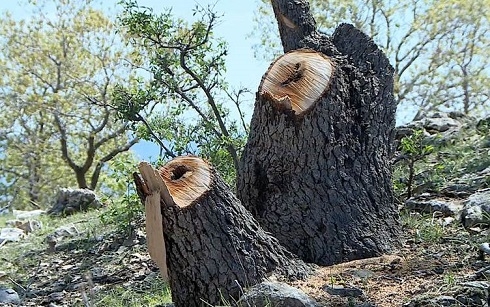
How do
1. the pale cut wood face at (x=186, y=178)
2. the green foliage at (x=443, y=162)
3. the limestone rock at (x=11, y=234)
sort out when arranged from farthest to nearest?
the limestone rock at (x=11, y=234)
the green foliage at (x=443, y=162)
the pale cut wood face at (x=186, y=178)

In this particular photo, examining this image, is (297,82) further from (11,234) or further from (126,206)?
(11,234)

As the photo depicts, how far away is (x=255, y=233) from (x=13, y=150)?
17.9 meters

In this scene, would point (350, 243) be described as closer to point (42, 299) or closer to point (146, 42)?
point (42, 299)

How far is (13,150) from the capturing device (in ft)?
65.6

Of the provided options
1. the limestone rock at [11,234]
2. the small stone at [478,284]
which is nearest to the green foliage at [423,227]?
the small stone at [478,284]

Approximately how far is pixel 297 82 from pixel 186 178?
3.16 feet

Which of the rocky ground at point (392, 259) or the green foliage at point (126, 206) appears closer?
the rocky ground at point (392, 259)

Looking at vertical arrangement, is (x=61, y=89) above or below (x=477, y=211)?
above

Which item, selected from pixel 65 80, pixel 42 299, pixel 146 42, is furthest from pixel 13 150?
pixel 42 299

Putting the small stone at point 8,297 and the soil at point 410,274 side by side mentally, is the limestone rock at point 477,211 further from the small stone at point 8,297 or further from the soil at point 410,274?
the small stone at point 8,297

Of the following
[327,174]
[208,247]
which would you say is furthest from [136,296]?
[327,174]

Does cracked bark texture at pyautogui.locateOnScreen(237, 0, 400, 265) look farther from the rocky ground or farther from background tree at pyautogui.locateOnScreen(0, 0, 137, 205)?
background tree at pyautogui.locateOnScreen(0, 0, 137, 205)

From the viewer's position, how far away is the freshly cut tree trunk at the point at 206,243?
3.23 metres

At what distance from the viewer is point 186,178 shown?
133 inches
